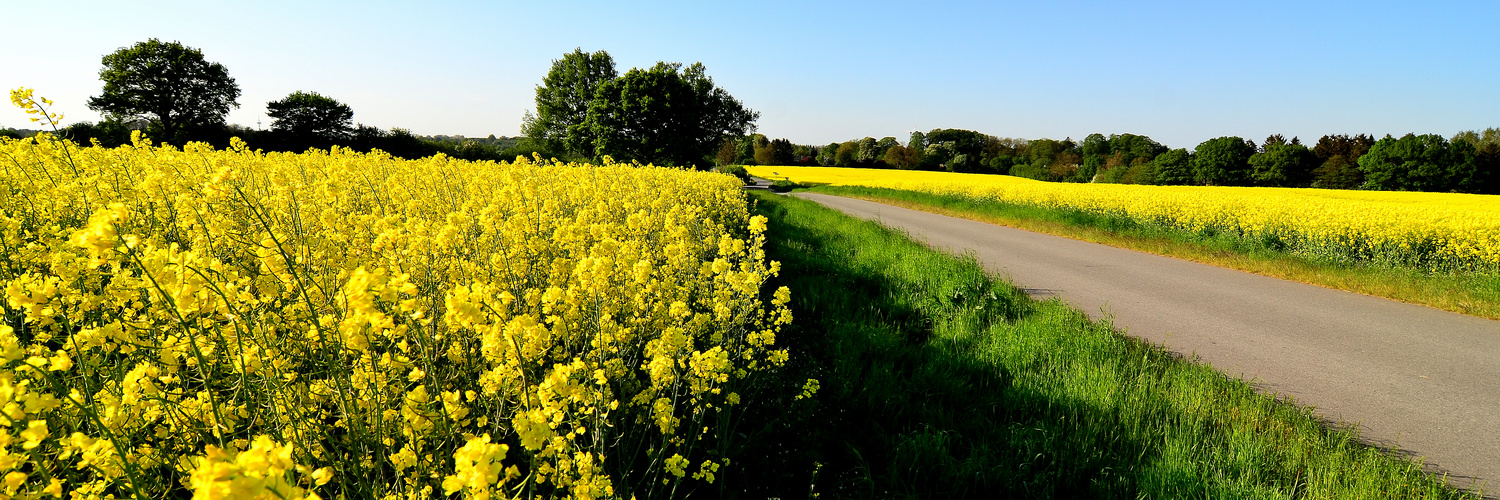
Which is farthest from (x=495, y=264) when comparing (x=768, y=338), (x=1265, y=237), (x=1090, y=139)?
(x=1090, y=139)

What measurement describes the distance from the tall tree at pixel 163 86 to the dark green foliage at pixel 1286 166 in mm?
74639

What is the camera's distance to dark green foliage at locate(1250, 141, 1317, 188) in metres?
42.1

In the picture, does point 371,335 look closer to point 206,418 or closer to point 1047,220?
point 206,418

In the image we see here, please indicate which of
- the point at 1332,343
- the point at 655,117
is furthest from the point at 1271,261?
the point at 655,117

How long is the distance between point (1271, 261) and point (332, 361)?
12.1 metres

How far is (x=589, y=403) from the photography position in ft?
7.04

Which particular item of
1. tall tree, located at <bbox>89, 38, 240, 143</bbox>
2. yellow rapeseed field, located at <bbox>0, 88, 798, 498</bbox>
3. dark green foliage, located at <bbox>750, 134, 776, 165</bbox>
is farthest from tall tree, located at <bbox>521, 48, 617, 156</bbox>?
yellow rapeseed field, located at <bbox>0, 88, 798, 498</bbox>

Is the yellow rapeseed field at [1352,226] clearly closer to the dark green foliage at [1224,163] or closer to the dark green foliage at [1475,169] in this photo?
the dark green foliage at [1475,169]

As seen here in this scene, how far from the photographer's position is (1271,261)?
356 inches

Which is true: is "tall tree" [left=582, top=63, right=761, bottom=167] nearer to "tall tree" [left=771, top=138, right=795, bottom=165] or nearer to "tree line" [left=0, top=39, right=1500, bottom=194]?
"tree line" [left=0, top=39, right=1500, bottom=194]

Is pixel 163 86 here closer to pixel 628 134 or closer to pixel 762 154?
pixel 628 134

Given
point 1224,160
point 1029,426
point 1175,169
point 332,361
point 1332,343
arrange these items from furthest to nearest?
point 1175,169, point 1224,160, point 1332,343, point 1029,426, point 332,361

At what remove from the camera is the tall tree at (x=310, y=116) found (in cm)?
3912

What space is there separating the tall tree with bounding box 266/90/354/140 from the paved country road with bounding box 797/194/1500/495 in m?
46.2
